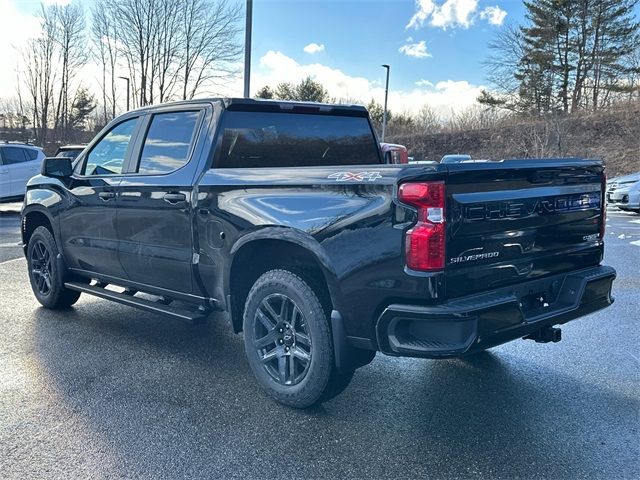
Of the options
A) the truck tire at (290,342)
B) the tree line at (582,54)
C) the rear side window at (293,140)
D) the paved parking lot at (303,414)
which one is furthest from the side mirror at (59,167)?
the tree line at (582,54)

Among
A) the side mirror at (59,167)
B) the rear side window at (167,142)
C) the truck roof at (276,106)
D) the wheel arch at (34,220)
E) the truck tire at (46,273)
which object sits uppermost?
the truck roof at (276,106)

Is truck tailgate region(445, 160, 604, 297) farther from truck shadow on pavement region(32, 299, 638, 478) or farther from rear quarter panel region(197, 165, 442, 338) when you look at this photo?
truck shadow on pavement region(32, 299, 638, 478)

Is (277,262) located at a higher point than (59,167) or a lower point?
lower

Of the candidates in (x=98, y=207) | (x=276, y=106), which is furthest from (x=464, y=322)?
(x=98, y=207)

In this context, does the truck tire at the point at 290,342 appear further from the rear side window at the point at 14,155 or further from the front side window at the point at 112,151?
the rear side window at the point at 14,155

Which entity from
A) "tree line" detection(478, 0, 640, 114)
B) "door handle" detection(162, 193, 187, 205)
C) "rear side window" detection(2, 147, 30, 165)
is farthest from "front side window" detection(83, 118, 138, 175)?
"tree line" detection(478, 0, 640, 114)

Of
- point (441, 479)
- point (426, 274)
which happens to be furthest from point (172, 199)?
point (441, 479)

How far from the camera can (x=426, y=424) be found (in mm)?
3381

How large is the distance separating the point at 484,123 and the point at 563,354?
3329 cm

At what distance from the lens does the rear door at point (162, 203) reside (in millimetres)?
4125

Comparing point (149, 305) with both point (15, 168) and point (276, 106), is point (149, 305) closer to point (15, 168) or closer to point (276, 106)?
point (276, 106)

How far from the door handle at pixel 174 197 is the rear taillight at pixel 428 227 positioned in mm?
1857

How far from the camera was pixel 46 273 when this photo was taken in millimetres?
5840

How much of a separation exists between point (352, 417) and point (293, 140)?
217cm
